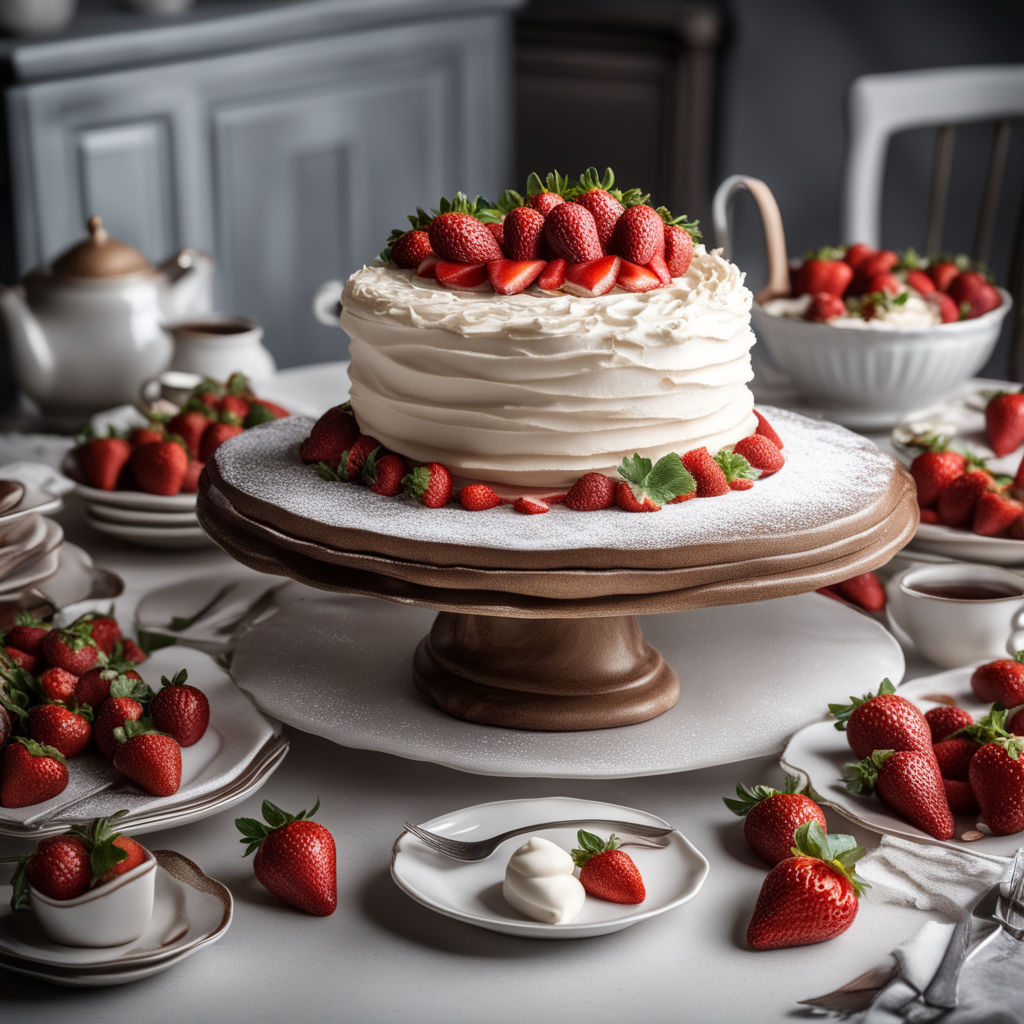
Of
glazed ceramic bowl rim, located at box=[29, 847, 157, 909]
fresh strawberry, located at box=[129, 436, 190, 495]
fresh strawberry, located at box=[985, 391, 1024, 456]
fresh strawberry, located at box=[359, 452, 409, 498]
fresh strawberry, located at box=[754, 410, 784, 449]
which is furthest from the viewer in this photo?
fresh strawberry, located at box=[985, 391, 1024, 456]

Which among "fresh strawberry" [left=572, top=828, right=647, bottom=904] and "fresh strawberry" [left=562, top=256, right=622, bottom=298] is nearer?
"fresh strawberry" [left=572, top=828, right=647, bottom=904]

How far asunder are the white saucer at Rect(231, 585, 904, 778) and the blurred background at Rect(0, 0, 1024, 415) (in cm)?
228

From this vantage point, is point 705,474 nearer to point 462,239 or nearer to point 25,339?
point 462,239

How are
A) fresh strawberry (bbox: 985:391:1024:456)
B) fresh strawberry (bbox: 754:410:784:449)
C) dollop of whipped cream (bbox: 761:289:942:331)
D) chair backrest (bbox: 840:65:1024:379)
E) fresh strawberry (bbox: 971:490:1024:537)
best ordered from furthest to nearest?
chair backrest (bbox: 840:65:1024:379) → dollop of whipped cream (bbox: 761:289:942:331) → fresh strawberry (bbox: 985:391:1024:456) → fresh strawberry (bbox: 971:490:1024:537) → fresh strawberry (bbox: 754:410:784:449)

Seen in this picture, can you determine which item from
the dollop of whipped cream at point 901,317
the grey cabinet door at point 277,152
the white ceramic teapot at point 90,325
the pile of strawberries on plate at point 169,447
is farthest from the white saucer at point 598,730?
the grey cabinet door at point 277,152

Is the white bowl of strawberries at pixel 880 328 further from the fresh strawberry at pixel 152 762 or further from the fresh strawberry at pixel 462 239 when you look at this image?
the fresh strawberry at pixel 152 762

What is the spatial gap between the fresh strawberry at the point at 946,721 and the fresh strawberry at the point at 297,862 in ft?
1.79

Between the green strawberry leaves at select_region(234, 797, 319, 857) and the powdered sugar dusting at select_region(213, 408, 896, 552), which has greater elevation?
the powdered sugar dusting at select_region(213, 408, 896, 552)

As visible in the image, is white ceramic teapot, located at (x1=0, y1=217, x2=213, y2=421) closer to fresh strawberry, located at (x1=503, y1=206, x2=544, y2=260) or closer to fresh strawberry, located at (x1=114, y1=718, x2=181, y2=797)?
fresh strawberry, located at (x1=503, y1=206, x2=544, y2=260)

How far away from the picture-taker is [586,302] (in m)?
1.31

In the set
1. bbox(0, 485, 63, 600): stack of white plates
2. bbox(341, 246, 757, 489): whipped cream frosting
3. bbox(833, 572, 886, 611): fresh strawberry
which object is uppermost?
→ bbox(341, 246, 757, 489): whipped cream frosting

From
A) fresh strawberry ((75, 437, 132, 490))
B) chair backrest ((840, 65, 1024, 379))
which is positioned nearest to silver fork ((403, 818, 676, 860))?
fresh strawberry ((75, 437, 132, 490))

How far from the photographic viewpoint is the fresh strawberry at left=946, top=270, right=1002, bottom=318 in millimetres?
2131

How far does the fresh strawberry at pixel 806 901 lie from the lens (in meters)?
1.04
